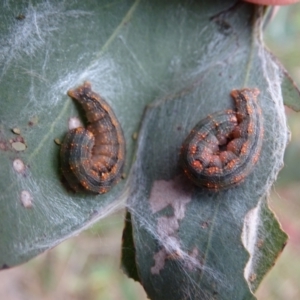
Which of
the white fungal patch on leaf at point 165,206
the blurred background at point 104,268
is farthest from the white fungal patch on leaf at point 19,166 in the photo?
the blurred background at point 104,268

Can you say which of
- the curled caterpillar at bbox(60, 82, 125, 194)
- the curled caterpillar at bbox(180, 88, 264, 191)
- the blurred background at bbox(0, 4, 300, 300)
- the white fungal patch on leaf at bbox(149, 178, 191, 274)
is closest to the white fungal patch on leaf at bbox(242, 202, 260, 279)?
the curled caterpillar at bbox(180, 88, 264, 191)

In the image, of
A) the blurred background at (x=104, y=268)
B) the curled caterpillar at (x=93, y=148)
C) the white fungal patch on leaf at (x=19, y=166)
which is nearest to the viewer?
the white fungal patch on leaf at (x=19, y=166)

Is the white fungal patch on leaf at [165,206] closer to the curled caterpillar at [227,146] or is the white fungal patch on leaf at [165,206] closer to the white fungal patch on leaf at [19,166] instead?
the curled caterpillar at [227,146]

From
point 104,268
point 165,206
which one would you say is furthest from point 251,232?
point 104,268

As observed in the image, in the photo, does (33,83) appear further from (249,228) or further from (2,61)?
(249,228)

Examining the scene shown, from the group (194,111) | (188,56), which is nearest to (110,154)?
(194,111)
